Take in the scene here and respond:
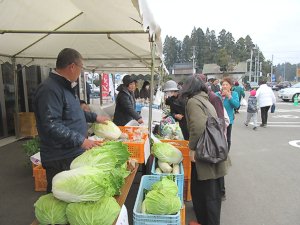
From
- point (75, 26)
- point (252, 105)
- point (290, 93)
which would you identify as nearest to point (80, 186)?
point (75, 26)

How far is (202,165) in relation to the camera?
3.17m

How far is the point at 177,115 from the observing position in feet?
17.9

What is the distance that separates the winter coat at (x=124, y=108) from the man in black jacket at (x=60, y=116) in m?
2.50

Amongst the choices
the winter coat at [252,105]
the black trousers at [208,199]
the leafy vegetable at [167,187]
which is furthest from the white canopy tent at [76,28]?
the winter coat at [252,105]

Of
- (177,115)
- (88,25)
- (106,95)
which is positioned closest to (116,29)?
(88,25)

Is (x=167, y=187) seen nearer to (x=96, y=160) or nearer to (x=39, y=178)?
(x=96, y=160)

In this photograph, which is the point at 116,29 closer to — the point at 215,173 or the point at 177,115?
the point at 177,115

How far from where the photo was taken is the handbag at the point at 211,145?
3082 mm

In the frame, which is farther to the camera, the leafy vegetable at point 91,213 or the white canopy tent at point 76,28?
the white canopy tent at point 76,28

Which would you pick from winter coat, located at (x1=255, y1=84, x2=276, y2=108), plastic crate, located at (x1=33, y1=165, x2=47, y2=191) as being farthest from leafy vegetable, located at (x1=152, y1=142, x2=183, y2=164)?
winter coat, located at (x1=255, y1=84, x2=276, y2=108)

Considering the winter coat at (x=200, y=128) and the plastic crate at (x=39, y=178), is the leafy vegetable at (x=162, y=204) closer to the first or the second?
the winter coat at (x=200, y=128)

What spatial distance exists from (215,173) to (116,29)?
2.55 m

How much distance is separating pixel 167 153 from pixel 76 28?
2.73 metres

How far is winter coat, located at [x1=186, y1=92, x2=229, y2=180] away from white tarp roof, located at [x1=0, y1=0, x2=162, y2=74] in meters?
0.93
